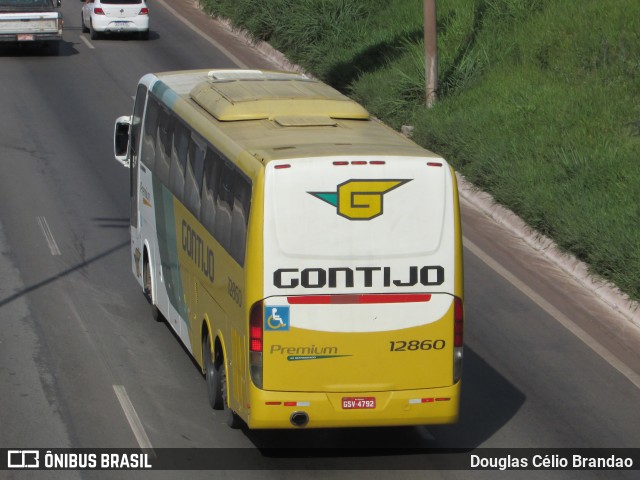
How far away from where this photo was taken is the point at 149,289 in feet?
56.2

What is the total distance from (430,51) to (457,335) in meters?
15.4

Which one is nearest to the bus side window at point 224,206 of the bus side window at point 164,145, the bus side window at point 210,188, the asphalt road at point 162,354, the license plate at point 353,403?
the bus side window at point 210,188

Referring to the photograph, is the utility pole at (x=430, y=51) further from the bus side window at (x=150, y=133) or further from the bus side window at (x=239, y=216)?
the bus side window at (x=239, y=216)

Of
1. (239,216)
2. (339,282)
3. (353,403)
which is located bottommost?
(353,403)

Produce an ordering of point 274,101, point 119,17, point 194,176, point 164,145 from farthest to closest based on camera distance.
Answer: point 119,17, point 164,145, point 194,176, point 274,101

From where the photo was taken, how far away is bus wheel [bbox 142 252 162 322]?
1686 cm

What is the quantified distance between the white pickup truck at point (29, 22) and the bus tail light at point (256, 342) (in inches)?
982

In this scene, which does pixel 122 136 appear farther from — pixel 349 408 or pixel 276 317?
pixel 349 408

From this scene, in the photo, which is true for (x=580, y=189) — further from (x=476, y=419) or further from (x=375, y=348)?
(x=375, y=348)

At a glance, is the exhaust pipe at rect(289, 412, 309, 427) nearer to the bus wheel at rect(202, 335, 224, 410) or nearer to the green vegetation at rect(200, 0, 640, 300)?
the bus wheel at rect(202, 335, 224, 410)

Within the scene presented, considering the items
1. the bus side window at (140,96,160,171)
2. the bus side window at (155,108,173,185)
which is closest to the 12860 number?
the bus side window at (155,108,173,185)

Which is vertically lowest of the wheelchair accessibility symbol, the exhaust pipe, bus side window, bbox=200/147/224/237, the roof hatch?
the exhaust pipe

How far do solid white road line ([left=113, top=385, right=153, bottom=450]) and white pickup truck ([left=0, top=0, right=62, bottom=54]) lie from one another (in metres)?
22.4

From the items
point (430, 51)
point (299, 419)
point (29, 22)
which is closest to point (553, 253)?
point (430, 51)
